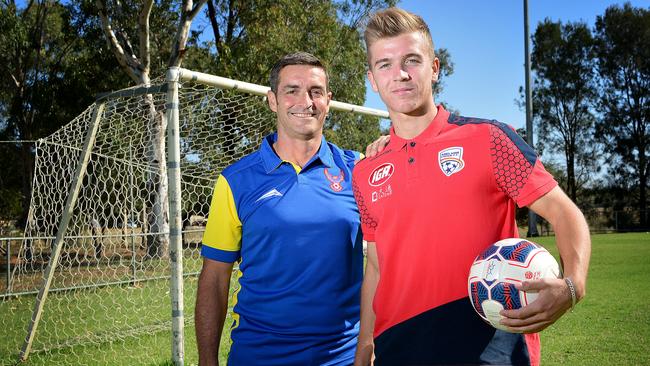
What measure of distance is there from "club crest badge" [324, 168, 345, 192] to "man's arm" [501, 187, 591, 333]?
1.09m

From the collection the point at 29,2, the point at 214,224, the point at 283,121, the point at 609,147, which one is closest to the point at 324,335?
the point at 214,224

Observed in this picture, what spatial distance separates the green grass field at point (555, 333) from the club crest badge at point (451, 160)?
4589 millimetres

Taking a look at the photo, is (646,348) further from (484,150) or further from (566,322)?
(484,150)

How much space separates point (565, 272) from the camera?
1797 millimetres

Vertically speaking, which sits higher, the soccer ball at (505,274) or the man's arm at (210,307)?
the soccer ball at (505,274)

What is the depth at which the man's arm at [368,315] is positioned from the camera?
2363mm

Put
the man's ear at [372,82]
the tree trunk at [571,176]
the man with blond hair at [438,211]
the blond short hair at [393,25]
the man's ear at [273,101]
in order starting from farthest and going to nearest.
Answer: the tree trunk at [571,176] → the man's ear at [273,101] → the man's ear at [372,82] → the blond short hair at [393,25] → the man with blond hair at [438,211]

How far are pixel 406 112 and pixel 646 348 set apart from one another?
17.8 feet

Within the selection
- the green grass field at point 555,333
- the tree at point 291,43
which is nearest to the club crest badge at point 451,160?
the green grass field at point 555,333

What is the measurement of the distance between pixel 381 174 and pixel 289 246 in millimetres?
646

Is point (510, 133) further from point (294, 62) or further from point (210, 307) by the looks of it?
point (210, 307)

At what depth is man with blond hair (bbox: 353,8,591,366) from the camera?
1.93 m

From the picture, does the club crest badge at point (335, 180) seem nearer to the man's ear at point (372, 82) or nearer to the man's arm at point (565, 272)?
the man's ear at point (372, 82)

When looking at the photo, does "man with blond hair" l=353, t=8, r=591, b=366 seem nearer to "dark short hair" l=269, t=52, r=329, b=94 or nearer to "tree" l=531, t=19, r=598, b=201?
"dark short hair" l=269, t=52, r=329, b=94
